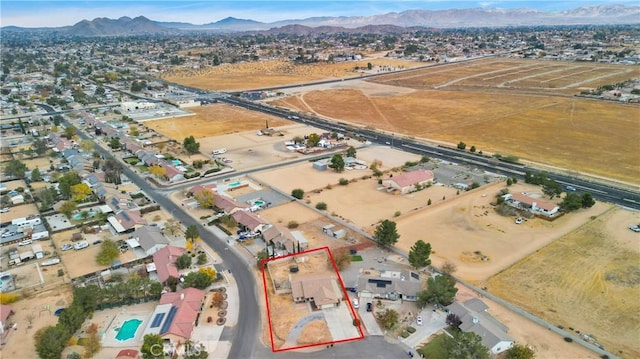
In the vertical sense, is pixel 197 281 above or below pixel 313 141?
below

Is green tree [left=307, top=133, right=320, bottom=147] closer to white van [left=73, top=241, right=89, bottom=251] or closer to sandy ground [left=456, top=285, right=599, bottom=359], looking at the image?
white van [left=73, top=241, right=89, bottom=251]

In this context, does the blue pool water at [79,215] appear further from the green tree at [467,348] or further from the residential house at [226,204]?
the green tree at [467,348]

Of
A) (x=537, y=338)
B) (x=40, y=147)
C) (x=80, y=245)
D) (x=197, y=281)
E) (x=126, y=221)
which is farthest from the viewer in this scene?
(x=40, y=147)

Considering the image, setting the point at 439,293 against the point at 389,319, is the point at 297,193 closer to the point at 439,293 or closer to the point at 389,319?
the point at 439,293

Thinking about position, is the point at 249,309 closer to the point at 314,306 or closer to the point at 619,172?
the point at 314,306

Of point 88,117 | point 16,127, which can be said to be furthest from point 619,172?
point 16,127

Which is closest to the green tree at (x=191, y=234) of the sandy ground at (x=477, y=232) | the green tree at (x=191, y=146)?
the sandy ground at (x=477, y=232)

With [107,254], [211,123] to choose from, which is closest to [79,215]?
[107,254]
